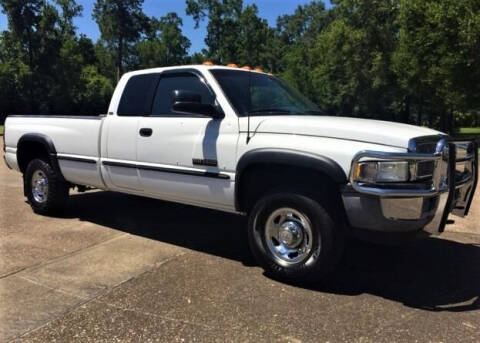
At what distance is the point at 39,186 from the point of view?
23.4 feet

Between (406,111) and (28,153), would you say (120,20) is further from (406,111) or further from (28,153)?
(28,153)

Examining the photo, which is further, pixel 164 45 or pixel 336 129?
pixel 164 45

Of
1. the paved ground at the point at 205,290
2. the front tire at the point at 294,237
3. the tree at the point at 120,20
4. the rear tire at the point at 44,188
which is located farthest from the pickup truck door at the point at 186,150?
the tree at the point at 120,20

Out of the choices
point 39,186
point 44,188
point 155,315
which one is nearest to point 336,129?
point 155,315

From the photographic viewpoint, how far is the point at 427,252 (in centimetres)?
A: 562

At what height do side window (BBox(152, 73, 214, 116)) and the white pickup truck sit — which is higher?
side window (BBox(152, 73, 214, 116))

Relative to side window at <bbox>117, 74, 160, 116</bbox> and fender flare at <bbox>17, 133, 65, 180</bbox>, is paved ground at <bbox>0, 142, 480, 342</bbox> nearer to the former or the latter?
fender flare at <bbox>17, 133, 65, 180</bbox>

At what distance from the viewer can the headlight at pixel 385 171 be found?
3.97 meters

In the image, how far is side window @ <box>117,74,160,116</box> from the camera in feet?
18.8

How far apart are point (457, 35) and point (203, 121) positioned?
20176 mm

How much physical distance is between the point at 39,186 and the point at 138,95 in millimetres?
2306

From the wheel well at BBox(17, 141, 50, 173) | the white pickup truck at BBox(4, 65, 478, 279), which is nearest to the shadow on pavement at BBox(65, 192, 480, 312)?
the white pickup truck at BBox(4, 65, 478, 279)

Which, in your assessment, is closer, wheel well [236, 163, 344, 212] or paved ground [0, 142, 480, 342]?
paved ground [0, 142, 480, 342]

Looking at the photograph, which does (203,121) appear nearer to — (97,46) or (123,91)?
(123,91)
